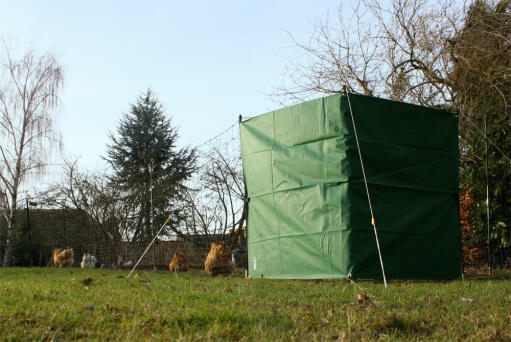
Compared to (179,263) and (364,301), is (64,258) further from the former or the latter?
(364,301)

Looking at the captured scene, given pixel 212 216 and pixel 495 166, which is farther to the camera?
pixel 212 216

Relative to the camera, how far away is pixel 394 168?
6.08 metres

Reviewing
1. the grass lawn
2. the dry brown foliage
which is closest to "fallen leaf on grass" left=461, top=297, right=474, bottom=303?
the grass lawn

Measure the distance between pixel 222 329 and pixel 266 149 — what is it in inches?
181

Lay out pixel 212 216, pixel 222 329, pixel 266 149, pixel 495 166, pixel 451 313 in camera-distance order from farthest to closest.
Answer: pixel 212 216 → pixel 495 166 → pixel 266 149 → pixel 451 313 → pixel 222 329

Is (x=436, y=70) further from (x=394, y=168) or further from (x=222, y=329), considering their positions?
(x=222, y=329)

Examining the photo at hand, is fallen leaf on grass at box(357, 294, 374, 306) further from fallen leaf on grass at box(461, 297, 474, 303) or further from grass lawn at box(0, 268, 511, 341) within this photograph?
fallen leaf on grass at box(461, 297, 474, 303)

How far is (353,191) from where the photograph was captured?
571 cm

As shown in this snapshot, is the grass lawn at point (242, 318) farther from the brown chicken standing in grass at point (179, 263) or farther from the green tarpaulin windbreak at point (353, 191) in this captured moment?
the brown chicken standing in grass at point (179, 263)

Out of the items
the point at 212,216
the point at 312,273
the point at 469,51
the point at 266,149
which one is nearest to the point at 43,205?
the point at 212,216

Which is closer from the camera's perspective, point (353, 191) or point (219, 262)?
point (353, 191)

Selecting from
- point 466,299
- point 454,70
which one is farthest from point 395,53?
point 466,299

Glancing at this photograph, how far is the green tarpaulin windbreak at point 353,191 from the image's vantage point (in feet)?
18.8

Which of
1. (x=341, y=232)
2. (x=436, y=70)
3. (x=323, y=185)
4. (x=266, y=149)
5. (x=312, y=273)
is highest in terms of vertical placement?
(x=436, y=70)
